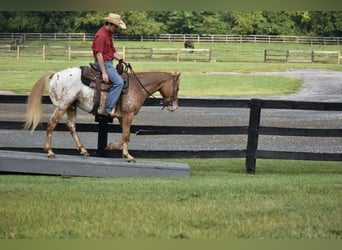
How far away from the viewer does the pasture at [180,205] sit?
5.60 meters

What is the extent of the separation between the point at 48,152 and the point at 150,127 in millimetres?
1317

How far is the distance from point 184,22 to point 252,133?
74.1 inches

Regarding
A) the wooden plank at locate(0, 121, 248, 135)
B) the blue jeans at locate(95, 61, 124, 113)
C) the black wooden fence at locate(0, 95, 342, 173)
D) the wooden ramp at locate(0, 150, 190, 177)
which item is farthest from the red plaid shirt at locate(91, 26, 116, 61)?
the wooden ramp at locate(0, 150, 190, 177)

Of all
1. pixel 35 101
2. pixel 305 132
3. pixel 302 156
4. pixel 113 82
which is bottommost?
pixel 302 156

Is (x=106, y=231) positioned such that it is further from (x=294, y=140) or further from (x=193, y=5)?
(x=294, y=140)

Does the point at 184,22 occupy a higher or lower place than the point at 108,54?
higher

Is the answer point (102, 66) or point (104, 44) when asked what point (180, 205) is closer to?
point (102, 66)

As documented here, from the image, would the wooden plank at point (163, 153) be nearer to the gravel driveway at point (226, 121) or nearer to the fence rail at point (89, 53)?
the gravel driveway at point (226, 121)

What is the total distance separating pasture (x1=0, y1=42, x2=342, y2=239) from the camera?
18.4 ft

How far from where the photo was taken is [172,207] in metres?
6.39

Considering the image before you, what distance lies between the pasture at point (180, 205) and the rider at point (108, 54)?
971mm

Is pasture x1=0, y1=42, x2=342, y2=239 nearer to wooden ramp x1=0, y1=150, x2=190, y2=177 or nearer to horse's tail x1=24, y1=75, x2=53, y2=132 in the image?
wooden ramp x1=0, y1=150, x2=190, y2=177

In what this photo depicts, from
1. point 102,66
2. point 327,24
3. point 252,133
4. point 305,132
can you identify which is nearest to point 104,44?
point 102,66

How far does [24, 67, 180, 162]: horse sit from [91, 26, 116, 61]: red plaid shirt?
1.28 feet
